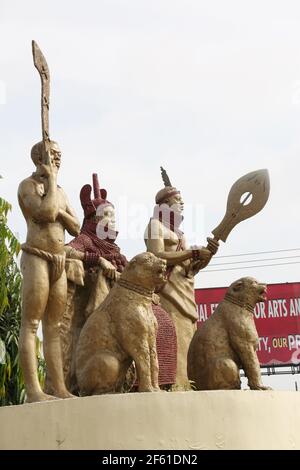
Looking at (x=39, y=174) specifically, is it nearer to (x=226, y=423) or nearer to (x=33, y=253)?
(x=33, y=253)

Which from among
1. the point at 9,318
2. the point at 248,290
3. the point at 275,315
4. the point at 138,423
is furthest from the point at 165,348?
the point at 275,315

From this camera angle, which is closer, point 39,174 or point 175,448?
point 175,448

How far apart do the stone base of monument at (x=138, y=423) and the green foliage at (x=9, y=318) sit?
5828 millimetres

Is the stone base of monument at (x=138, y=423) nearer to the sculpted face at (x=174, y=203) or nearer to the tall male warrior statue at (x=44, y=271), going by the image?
the tall male warrior statue at (x=44, y=271)

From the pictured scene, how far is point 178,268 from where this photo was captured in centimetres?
998

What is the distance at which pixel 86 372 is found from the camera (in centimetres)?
855

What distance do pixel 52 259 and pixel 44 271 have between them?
4.3 inches

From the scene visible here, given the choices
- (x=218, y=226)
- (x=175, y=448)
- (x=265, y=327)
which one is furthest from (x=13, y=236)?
(x=265, y=327)

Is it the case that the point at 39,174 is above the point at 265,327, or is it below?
below

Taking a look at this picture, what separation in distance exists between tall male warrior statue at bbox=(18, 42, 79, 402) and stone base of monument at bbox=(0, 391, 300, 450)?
0.41 m

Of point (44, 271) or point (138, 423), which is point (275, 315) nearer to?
point (44, 271)

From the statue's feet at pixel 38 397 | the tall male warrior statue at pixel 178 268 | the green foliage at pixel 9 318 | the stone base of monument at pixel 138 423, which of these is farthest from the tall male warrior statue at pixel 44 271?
the green foliage at pixel 9 318

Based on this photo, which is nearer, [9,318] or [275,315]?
[9,318]
